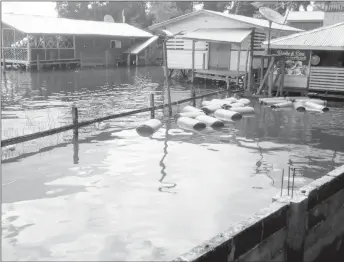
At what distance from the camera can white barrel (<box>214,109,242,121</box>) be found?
1602 cm

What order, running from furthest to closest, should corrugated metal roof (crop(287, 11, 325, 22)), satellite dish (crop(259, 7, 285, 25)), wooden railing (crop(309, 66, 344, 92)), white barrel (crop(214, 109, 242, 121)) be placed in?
1. corrugated metal roof (crop(287, 11, 325, 22))
2. wooden railing (crop(309, 66, 344, 92))
3. satellite dish (crop(259, 7, 285, 25))
4. white barrel (crop(214, 109, 242, 121))

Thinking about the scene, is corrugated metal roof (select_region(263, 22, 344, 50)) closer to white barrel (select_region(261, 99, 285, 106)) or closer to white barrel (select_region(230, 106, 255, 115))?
white barrel (select_region(261, 99, 285, 106))

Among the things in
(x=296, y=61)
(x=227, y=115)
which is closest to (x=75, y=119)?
(x=227, y=115)

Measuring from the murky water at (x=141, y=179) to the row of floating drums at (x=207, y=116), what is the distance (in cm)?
36

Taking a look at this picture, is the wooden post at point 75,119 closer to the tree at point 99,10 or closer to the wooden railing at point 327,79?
the wooden railing at point 327,79

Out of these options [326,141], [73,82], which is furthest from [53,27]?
[326,141]

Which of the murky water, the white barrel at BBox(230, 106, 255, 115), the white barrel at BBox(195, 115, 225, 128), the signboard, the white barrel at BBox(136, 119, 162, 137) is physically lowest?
the murky water

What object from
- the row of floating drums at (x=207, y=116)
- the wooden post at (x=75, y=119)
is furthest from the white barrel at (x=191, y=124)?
the wooden post at (x=75, y=119)

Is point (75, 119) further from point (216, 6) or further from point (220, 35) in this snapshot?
point (216, 6)

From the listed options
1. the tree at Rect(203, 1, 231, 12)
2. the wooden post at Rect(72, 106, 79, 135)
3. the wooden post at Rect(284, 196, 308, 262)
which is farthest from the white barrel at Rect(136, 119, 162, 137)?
the tree at Rect(203, 1, 231, 12)

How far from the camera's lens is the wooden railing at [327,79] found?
66.9 feet

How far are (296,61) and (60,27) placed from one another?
23.0 meters

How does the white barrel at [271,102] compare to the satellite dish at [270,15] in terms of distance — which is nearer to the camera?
the white barrel at [271,102]

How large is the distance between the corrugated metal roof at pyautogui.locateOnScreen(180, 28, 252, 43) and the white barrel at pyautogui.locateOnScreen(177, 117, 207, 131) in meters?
10.0
